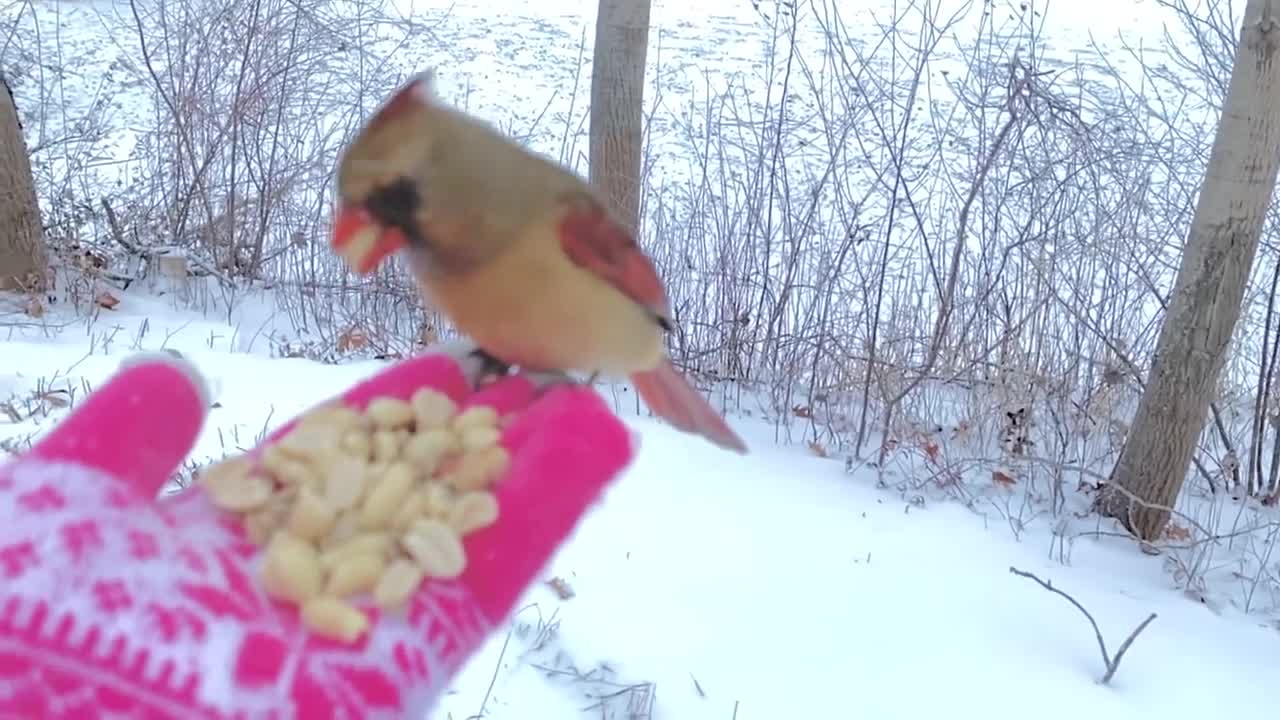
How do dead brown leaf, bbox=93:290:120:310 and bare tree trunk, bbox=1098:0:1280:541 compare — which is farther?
dead brown leaf, bbox=93:290:120:310

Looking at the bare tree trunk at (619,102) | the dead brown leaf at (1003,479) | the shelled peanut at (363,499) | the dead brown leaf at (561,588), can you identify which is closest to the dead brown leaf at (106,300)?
the bare tree trunk at (619,102)

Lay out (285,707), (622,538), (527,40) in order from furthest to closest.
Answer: (527,40), (622,538), (285,707)

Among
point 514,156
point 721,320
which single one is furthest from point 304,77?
point 514,156

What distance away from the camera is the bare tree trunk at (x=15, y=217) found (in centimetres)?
477

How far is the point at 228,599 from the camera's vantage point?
3.51ft

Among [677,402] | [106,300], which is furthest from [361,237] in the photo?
[106,300]

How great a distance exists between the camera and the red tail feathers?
67.8 inches

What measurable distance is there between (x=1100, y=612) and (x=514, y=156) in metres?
2.18

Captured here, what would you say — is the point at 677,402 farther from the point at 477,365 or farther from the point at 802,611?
the point at 802,611

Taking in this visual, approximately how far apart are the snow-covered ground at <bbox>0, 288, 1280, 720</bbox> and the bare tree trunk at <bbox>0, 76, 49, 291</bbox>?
1.26 meters

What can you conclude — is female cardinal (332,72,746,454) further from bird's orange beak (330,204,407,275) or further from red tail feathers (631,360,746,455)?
red tail feathers (631,360,746,455)

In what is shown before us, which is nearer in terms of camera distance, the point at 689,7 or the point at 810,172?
the point at 810,172

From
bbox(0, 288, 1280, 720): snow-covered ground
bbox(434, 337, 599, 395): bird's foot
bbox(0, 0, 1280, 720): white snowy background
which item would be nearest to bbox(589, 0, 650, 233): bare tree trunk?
bbox(0, 0, 1280, 720): white snowy background

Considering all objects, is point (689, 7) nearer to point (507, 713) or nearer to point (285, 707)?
point (507, 713)
